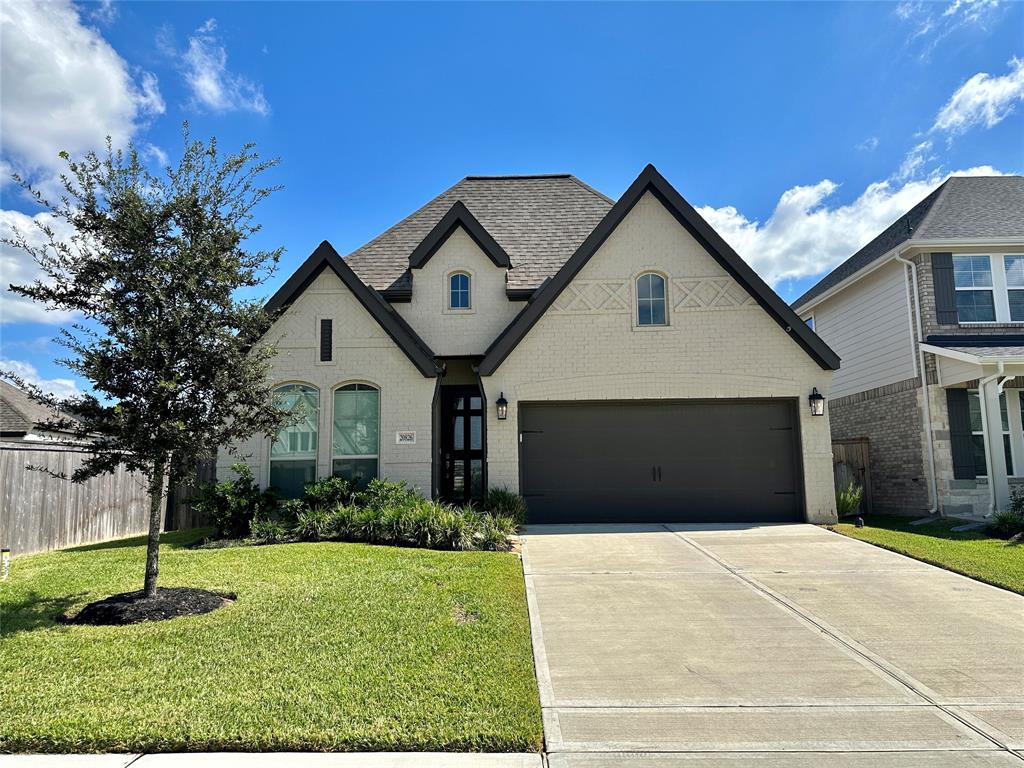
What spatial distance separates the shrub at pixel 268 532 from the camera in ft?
35.2

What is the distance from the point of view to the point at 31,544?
10.9 meters

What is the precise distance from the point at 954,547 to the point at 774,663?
7073mm

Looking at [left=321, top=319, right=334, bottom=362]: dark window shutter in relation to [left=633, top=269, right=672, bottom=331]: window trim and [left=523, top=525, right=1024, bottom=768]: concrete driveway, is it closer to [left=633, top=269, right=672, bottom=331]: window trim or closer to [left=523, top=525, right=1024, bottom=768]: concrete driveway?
[left=633, top=269, right=672, bottom=331]: window trim

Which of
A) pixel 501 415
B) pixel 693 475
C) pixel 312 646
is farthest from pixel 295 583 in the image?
pixel 693 475

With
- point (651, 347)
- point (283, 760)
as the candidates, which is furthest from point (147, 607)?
point (651, 347)

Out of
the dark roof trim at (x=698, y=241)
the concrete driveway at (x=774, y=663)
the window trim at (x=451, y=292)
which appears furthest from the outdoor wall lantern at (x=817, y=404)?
the window trim at (x=451, y=292)

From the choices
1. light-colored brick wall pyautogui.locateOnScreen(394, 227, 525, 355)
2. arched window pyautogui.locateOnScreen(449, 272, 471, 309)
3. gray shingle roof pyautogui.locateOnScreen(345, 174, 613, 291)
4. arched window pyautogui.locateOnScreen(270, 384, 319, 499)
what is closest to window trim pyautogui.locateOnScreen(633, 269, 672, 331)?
gray shingle roof pyautogui.locateOnScreen(345, 174, 613, 291)

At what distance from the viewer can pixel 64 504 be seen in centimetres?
1180

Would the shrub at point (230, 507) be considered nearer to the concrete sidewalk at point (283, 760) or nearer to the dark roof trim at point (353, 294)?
the dark roof trim at point (353, 294)

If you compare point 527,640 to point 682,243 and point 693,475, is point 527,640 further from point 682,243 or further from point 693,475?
point 682,243

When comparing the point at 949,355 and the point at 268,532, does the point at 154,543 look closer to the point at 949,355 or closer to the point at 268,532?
the point at 268,532

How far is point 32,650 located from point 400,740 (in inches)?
144

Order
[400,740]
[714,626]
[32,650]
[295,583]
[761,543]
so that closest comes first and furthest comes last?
[400,740] → [32,650] → [714,626] → [295,583] → [761,543]

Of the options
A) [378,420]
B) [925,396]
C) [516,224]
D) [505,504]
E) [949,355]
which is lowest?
[505,504]
